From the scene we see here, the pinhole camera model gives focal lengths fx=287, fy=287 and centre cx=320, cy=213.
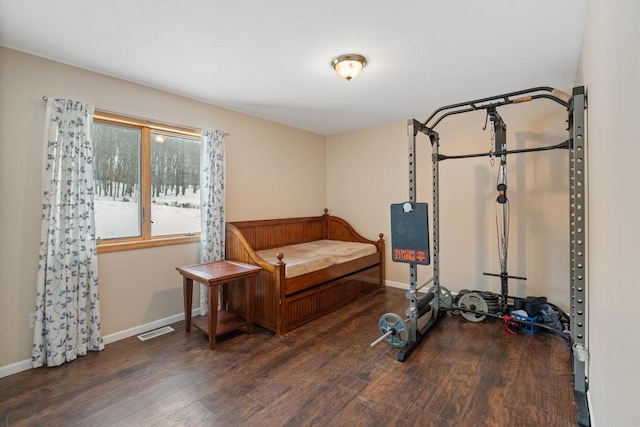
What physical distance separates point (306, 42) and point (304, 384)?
251 cm

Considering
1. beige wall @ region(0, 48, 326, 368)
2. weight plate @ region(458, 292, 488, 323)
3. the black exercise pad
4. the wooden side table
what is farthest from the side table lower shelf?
weight plate @ region(458, 292, 488, 323)

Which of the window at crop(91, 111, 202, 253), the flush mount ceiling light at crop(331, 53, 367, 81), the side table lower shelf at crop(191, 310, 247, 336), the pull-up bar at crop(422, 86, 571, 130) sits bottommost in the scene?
the side table lower shelf at crop(191, 310, 247, 336)

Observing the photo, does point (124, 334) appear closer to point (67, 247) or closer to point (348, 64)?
point (67, 247)

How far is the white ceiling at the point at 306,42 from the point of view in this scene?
5.94 ft

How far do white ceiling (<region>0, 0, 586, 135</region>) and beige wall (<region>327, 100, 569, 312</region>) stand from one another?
0.58 meters

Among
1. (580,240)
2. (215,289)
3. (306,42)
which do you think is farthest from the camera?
(215,289)

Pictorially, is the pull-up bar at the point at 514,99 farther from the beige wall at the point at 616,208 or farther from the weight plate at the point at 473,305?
the weight plate at the point at 473,305

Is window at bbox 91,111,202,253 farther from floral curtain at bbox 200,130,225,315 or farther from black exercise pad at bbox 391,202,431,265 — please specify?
black exercise pad at bbox 391,202,431,265

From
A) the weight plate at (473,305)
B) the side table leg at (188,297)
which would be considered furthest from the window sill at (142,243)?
the weight plate at (473,305)

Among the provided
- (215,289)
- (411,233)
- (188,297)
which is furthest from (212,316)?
(411,233)

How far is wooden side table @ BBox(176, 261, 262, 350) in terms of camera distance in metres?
2.54

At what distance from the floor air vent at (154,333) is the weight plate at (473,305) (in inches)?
121

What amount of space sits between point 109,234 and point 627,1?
3.64m

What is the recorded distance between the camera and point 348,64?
2.40 metres
